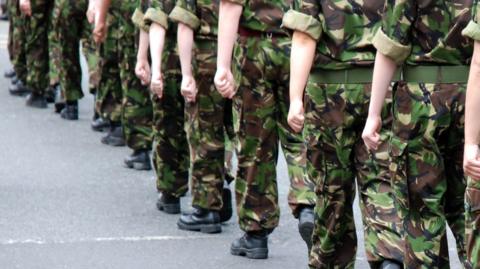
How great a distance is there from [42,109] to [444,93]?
9346 mm

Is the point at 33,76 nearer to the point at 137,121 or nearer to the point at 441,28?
the point at 137,121

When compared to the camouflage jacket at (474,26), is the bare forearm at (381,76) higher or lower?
lower

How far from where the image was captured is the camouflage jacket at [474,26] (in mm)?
5230

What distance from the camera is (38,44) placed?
14.3 meters

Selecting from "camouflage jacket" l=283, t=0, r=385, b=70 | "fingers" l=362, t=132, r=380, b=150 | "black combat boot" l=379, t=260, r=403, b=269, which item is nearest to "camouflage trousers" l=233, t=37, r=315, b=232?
"camouflage jacket" l=283, t=0, r=385, b=70

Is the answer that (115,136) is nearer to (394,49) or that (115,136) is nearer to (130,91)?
(130,91)

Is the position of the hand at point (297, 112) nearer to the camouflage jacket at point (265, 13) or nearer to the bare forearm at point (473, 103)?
the camouflage jacket at point (265, 13)

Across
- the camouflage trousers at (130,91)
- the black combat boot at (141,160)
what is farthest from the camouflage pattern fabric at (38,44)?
the black combat boot at (141,160)

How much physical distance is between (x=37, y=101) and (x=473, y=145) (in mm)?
9899

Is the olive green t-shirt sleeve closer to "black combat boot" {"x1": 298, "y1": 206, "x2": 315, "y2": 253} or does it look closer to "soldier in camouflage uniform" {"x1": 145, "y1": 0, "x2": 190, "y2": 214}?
"soldier in camouflage uniform" {"x1": 145, "y1": 0, "x2": 190, "y2": 214}

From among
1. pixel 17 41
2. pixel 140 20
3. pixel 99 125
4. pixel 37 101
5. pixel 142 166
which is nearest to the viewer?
pixel 140 20

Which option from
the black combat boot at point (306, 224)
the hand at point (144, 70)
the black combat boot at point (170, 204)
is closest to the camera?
the black combat boot at point (306, 224)

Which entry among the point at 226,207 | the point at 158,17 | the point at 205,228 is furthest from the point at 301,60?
the point at 226,207

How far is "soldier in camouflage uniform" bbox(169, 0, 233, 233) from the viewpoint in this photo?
27.4 feet
